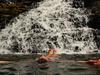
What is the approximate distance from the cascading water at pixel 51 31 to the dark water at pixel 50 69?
690 cm

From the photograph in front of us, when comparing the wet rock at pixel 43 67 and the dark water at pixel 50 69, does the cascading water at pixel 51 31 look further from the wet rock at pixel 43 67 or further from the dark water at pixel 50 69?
the wet rock at pixel 43 67

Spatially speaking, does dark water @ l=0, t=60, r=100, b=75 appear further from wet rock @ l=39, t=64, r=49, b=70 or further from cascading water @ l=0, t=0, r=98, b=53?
cascading water @ l=0, t=0, r=98, b=53

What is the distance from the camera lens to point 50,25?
938 inches

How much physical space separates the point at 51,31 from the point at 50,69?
1014 cm

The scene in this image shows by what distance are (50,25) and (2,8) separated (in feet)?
13.4

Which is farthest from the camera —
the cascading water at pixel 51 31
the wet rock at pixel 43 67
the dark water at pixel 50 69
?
the cascading water at pixel 51 31

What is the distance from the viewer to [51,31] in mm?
23109

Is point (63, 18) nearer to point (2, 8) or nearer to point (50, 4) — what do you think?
point (50, 4)

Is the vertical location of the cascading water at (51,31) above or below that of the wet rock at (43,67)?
above

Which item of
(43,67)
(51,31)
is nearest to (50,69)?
(43,67)

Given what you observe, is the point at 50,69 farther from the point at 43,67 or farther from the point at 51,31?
the point at 51,31

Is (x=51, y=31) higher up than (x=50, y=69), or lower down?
higher up

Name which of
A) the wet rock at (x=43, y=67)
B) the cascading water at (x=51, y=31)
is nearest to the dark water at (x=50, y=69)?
the wet rock at (x=43, y=67)

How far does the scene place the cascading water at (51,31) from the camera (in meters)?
22.0
